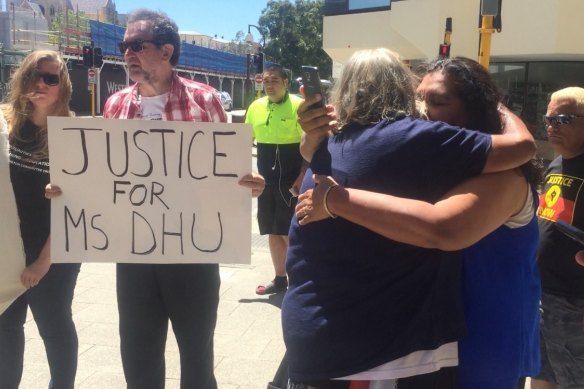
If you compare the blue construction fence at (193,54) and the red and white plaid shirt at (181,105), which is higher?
the blue construction fence at (193,54)

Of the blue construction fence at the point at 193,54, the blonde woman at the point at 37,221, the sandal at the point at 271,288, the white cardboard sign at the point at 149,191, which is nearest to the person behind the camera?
the white cardboard sign at the point at 149,191

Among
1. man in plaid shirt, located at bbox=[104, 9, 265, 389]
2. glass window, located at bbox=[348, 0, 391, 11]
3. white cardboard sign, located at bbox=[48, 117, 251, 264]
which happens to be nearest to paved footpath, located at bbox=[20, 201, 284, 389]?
Answer: man in plaid shirt, located at bbox=[104, 9, 265, 389]

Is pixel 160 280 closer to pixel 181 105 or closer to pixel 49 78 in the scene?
pixel 181 105

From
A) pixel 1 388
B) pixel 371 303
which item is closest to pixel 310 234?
pixel 371 303

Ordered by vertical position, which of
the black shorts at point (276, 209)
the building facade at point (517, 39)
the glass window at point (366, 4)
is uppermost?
the glass window at point (366, 4)

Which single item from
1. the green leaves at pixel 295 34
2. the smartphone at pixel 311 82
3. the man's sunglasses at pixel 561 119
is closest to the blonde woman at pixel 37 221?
the smartphone at pixel 311 82

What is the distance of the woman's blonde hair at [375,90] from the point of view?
1.64 m

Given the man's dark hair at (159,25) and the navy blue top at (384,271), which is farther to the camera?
the man's dark hair at (159,25)

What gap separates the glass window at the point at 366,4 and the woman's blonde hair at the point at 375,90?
58.3ft

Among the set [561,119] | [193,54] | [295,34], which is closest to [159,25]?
[561,119]

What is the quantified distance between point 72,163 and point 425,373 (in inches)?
64.4

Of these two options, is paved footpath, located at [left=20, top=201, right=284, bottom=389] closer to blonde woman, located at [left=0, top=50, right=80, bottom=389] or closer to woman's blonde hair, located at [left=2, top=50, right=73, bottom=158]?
blonde woman, located at [left=0, top=50, right=80, bottom=389]

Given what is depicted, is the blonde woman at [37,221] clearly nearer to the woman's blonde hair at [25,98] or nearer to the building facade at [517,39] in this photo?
the woman's blonde hair at [25,98]

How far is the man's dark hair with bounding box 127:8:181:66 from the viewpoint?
2475 mm
